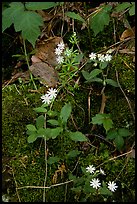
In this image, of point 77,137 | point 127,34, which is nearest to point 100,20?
point 127,34

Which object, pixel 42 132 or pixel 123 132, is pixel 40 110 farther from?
pixel 123 132

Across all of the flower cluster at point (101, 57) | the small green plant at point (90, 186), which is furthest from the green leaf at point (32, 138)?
the flower cluster at point (101, 57)

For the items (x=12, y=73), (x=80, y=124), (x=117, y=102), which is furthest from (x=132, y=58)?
(x=12, y=73)

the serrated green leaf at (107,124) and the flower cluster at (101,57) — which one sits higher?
the flower cluster at (101,57)

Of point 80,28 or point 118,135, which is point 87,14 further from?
point 118,135

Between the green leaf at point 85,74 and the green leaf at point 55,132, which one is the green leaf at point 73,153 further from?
the green leaf at point 85,74

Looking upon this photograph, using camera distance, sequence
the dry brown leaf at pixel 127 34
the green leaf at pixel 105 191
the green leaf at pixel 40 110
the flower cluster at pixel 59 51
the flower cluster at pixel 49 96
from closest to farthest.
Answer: the green leaf at pixel 105 191, the green leaf at pixel 40 110, the flower cluster at pixel 49 96, the flower cluster at pixel 59 51, the dry brown leaf at pixel 127 34
